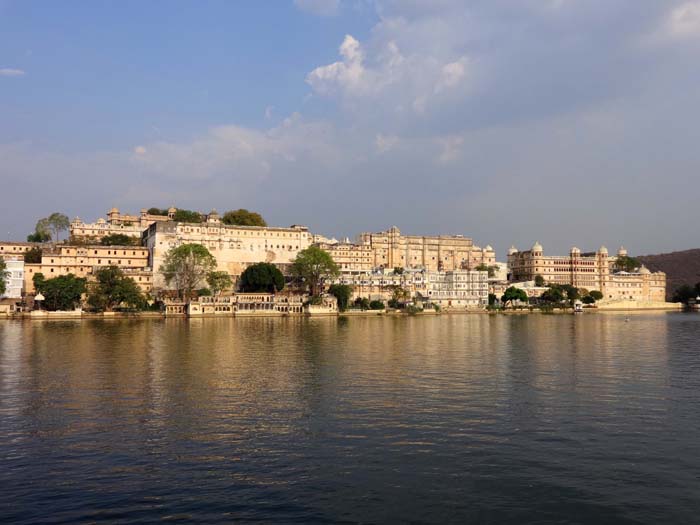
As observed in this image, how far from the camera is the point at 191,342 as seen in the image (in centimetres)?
3781

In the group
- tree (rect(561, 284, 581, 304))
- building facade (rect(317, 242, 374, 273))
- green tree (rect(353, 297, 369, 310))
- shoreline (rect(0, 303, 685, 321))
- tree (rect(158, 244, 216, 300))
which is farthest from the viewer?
tree (rect(561, 284, 581, 304))

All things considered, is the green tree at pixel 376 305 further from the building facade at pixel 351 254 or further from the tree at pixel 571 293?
the tree at pixel 571 293

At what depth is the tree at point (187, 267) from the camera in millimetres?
75438

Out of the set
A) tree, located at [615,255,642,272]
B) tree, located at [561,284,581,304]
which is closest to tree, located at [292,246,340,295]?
tree, located at [561,284,581,304]

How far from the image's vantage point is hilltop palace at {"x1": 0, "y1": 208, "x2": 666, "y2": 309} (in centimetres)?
7888

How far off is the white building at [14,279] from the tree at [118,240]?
13.6m

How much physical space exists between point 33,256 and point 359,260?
1887 inches

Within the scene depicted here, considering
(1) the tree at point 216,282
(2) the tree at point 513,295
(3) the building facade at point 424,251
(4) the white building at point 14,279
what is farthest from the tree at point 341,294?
(4) the white building at point 14,279

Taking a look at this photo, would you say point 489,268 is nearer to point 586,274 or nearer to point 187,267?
point 586,274

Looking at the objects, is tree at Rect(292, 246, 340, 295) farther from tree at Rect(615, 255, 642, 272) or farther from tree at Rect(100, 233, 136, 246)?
tree at Rect(615, 255, 642, 272)

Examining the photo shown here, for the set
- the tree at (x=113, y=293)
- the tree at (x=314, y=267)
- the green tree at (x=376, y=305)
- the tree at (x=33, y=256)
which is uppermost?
the tree at (x=33, y=256)

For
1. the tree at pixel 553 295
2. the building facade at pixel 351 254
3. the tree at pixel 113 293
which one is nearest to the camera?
the tree at pixel 113 293

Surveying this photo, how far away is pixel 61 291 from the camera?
67.1 m

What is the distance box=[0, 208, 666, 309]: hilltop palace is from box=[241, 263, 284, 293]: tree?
6996 mm
